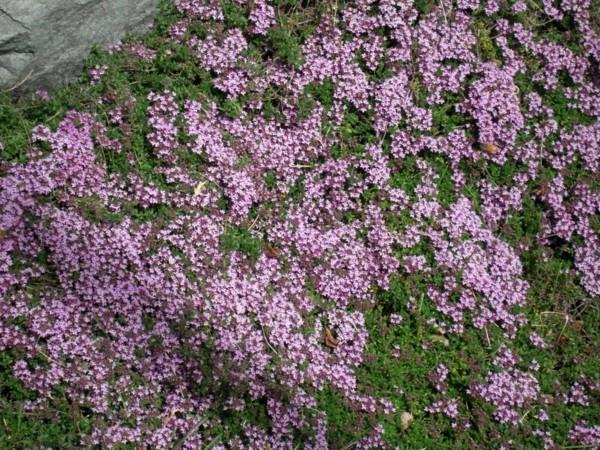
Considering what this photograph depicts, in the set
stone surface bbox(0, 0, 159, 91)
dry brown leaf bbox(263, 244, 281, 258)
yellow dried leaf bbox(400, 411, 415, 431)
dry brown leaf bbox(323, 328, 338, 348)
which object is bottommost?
yellow dried leaf bbox(400, 411, 415, 431)

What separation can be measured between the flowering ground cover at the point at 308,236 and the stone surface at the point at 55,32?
131 mm

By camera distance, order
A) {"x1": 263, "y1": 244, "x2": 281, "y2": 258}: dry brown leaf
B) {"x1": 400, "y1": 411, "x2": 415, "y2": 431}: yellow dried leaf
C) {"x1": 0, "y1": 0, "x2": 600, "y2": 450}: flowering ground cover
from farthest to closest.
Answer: {"x1": 263, "y1": 244, "x2": 281, "y2": 258}: dry brown leaf < {"x1": 400, "y1": 411, "x2": 415, "y2": 431}: yellow dried leaf < {"x1": 0, "y1": 0, "x2": 600, "y2": 450}: flowering ground cover

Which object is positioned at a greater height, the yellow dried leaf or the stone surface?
the stone surface

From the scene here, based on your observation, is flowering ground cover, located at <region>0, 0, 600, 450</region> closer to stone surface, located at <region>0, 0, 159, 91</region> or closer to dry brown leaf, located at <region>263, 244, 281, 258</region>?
dry brown leaf, located at <region>263, 244, 281, 258</region>

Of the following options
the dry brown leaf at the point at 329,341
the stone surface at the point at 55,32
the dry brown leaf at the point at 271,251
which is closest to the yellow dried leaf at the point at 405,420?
the dry brown leaf at the point at 329,341

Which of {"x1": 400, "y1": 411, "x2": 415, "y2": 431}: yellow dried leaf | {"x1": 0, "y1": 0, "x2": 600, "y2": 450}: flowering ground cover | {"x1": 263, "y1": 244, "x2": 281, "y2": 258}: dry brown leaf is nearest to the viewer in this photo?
{"x1": 0, "y1": 0, "x2": 600, "y2": 450}: flowering ground cover

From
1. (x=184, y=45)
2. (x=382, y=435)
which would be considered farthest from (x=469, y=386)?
(x=184, y=45)

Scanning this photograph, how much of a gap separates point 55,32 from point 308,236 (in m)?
2.38

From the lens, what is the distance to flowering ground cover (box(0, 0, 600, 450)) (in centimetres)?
460

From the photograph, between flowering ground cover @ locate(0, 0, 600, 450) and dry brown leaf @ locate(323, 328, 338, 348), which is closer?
flowering ground cover @ locate(0, 0, 600, 450)

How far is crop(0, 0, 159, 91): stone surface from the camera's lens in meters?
4.69

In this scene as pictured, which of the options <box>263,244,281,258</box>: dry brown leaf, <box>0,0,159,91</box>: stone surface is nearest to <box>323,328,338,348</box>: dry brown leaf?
<box>263,244,281,258</box>: dry brown leaf

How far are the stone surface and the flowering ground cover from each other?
0.13 m

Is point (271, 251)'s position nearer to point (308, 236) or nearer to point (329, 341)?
point (308, 236)
